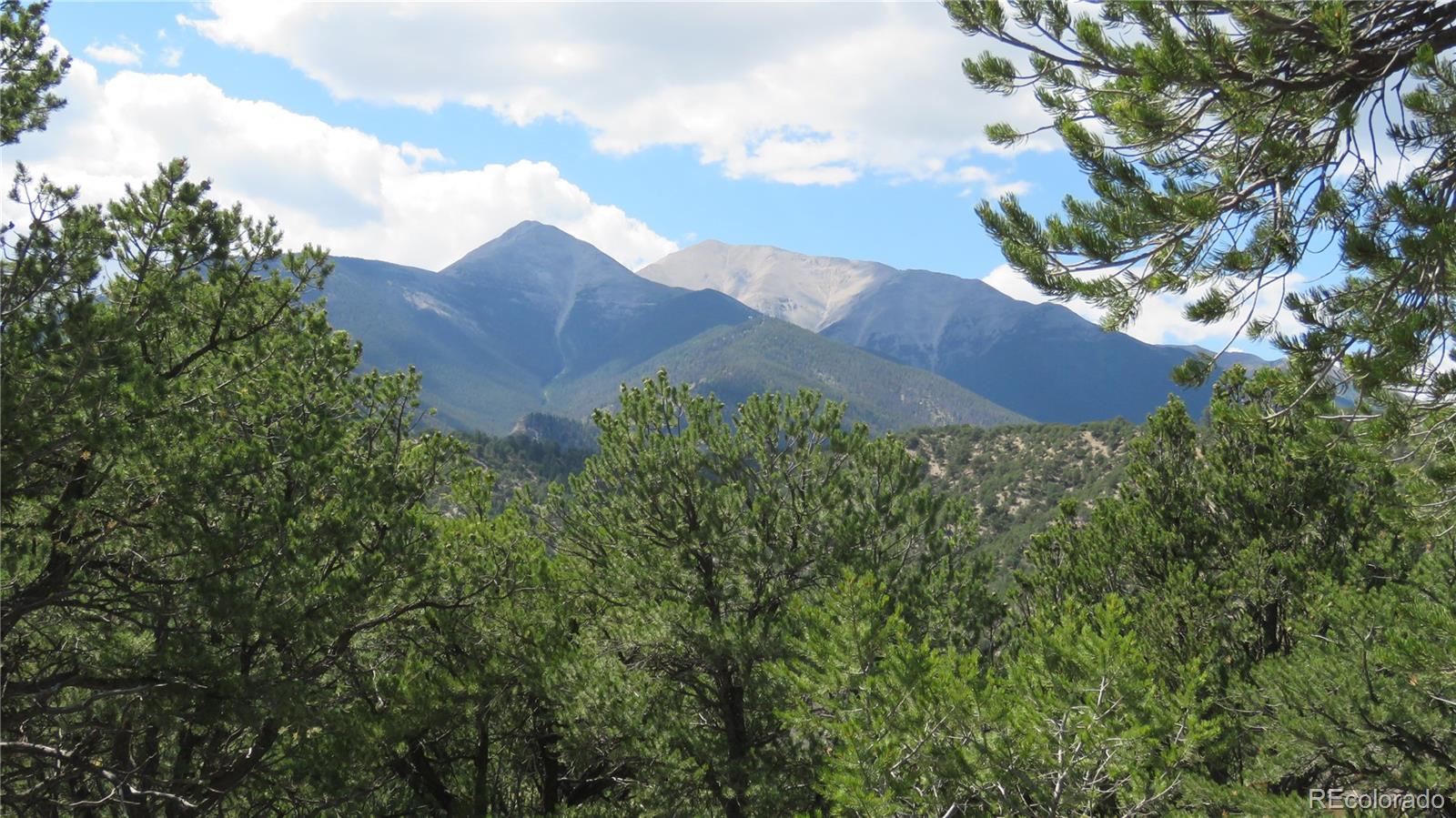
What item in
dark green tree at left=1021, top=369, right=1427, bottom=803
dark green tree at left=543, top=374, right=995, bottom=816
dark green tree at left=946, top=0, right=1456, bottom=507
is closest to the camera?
dark green tree at left=946, top=0, right=1456, bottom=507

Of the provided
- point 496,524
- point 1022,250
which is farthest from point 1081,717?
point 496,524

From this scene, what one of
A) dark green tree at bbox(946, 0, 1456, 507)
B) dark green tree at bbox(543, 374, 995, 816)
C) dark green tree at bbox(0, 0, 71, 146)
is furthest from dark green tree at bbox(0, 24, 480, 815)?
dark green tree at bbox(946, 0, 1456, 507)

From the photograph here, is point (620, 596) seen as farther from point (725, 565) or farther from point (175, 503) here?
point (175, 503)

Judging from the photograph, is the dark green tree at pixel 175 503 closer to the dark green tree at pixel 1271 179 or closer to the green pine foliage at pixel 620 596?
the green pine foliage at pixel 620 596

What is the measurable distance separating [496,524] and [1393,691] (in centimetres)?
1087

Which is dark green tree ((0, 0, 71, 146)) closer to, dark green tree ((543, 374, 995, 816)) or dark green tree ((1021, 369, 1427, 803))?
dark green tree ((543, 374, 995, 816))

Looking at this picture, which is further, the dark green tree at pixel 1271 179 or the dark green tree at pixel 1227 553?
the dark green tree at pixel 1227 553

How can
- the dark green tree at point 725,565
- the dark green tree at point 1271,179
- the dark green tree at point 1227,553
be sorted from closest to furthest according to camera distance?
the dark green tree at point 1271,179, the dark green tree at point 725,565, the dark green tree at point 1227,553

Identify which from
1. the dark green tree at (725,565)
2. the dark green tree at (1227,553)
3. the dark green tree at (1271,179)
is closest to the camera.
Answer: the dark green tree at (1271,179)

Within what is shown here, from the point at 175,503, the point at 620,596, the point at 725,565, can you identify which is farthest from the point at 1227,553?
the point at 175,503

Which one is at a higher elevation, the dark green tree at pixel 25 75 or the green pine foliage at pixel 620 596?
the dark green tree at pixel 25 75

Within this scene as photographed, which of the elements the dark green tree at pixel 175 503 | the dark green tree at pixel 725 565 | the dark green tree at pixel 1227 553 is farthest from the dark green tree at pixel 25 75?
the dark green tree at pixel 1227 553

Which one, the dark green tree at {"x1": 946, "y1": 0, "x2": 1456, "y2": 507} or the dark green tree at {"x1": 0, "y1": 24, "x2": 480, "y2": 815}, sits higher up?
the dark green tree at {"x1": 946, "y1": 0, "x2": 1456, "y2": 507}

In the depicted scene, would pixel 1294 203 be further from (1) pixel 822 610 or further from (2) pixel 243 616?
(2) pixel 243 616
